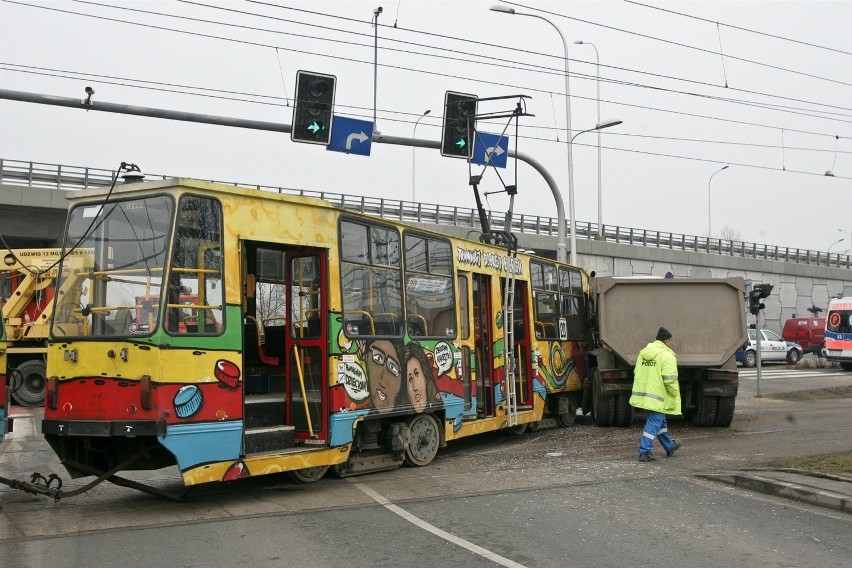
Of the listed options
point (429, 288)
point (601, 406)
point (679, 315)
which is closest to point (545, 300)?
point (601, 406)

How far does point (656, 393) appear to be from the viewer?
493 inches

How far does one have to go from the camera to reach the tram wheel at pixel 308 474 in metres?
10.6

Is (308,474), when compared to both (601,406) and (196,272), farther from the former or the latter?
(601,406)

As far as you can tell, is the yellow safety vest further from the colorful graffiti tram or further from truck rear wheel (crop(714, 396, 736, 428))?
truck rear wheel (crop(714, 396, 736, 428))

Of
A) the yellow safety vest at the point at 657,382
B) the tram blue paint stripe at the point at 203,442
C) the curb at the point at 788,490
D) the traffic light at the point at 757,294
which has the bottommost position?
the curb at the point at 788,490

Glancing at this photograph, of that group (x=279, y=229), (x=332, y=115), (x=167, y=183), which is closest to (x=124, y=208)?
(x=167, y=183)

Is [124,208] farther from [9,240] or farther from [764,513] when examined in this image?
[9,240]

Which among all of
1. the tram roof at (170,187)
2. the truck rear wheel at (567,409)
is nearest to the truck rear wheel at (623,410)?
the truck rear wheel at (567,409)

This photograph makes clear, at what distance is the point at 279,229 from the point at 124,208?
5.17 feet

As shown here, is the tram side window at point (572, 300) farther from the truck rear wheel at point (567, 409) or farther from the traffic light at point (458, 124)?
the traffic light at point (458, 124)

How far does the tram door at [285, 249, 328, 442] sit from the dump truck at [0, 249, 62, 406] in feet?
49.8

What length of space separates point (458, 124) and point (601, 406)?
6072 mm

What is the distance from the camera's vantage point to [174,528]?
820 centimetres

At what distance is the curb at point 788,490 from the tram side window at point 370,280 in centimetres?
419
